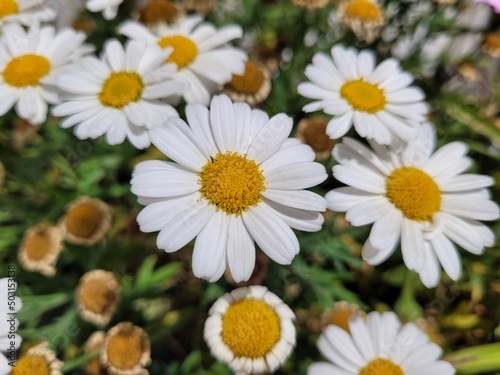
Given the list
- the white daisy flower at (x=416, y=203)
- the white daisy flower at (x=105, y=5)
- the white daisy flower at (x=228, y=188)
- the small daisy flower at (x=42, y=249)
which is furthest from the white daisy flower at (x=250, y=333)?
the white daisy flower at (x=105, y=5)

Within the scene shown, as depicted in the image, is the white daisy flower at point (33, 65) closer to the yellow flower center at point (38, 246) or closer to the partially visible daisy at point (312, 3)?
A: the yellow flower center at point (38, 246)

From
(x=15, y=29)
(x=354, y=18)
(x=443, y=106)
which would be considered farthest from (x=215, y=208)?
(x=443, y=106)

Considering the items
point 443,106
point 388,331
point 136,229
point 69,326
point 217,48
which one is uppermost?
point 217,48

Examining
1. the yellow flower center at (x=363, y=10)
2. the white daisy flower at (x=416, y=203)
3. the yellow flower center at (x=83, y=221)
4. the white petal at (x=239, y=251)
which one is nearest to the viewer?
the white petal at (x=239, y=251)

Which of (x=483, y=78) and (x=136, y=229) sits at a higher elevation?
(x=483, y=78)

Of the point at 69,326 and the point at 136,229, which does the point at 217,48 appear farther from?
the point at 69,326

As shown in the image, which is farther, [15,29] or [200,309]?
[200,309]

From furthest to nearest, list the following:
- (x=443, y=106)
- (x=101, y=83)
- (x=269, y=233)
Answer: (x=443, y=106), (x=101, y=83), (x=269, y=233)
